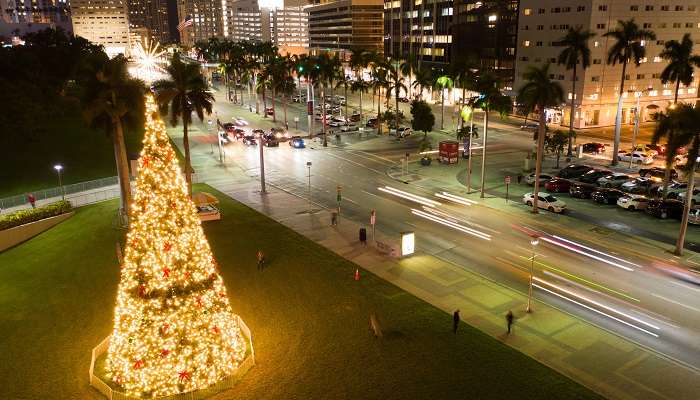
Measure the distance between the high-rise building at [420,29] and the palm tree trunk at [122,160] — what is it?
304 feet

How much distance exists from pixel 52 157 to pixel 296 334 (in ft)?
182

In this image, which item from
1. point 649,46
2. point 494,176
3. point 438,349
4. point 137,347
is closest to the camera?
point 137,347

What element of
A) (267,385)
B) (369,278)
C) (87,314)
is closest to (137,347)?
(267,385)

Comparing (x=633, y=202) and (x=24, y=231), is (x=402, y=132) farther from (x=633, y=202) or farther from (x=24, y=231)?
(x=24, y=231)

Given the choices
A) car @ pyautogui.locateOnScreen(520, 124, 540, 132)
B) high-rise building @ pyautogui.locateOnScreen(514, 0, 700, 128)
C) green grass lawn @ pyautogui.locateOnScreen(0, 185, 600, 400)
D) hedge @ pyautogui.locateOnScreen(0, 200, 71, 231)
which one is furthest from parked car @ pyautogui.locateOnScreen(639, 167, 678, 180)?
hedge @ pyautogui.locateOnScreen(0, 200, 71, 231)

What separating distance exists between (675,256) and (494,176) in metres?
24.9

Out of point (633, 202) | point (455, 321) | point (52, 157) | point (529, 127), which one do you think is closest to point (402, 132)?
point (529, 127)

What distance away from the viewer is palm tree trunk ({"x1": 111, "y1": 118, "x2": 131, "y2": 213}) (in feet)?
132

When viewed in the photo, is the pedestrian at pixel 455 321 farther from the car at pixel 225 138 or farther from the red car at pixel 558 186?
the car at pixel 225 138

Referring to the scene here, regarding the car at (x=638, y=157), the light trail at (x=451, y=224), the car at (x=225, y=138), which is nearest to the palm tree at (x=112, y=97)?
the light trail at (x=451, y=224)

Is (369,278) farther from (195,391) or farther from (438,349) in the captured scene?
(195,391)

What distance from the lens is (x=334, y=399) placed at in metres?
20.5

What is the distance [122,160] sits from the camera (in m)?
41.8

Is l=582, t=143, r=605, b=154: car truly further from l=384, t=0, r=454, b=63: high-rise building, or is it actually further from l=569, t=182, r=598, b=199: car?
l=384, t=0, r=454, b=63: high-rise building
